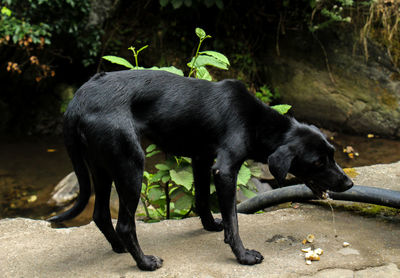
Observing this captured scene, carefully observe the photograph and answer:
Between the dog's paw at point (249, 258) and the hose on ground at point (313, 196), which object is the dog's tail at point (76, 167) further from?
the hose on ground at point (313, 196)

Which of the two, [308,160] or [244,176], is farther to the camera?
[244,176]

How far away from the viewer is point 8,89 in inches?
325

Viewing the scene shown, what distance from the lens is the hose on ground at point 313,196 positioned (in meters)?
3.47

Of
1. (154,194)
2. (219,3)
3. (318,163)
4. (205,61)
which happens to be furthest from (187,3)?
(318,163)

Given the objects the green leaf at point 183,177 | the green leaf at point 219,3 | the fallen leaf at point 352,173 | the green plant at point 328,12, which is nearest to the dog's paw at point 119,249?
the green leaf at point 183,177

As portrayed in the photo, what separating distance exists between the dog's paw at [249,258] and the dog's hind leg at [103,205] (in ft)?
2.59

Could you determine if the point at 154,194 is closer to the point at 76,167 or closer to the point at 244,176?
the point at 244,176

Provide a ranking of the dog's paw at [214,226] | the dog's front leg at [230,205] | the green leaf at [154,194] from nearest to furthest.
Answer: the dog's front leg at [230,205] → the dog's paw at [214,226] → the green leaf at [154,194]

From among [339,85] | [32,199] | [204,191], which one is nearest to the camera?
[204,191]

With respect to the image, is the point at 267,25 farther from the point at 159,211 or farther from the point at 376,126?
the point at 159,211

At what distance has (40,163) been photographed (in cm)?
718

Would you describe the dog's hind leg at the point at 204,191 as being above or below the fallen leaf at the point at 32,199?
above

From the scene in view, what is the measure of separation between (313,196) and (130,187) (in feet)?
5.39

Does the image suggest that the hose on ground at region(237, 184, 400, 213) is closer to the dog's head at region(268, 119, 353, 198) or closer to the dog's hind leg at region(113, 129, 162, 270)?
the dog's head at region(268, 119, 353, 198)
